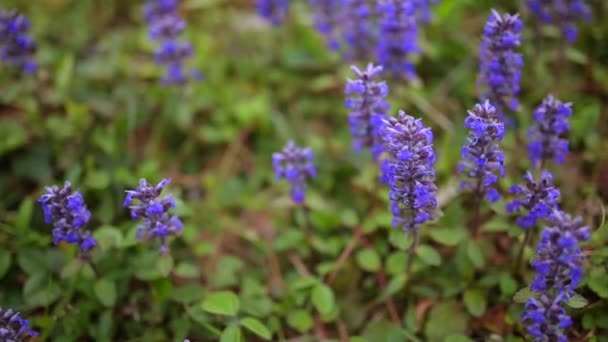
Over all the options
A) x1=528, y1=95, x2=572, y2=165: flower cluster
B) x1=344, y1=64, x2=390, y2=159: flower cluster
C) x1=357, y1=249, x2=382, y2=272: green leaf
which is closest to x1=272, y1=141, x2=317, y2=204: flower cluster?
x1=344, y1=64, x2=390, y2=159: flower cluster

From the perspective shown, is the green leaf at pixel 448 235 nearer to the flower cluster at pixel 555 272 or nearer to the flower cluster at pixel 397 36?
the flower cluster at pixel 555 272

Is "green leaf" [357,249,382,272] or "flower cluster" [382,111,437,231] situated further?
"green leaf" [357,249,382,272]

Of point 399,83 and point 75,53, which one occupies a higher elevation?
point 75,53

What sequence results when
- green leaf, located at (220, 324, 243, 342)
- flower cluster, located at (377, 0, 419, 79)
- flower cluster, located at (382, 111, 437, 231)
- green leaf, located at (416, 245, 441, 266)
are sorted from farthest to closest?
flower cluster, located at (377, 0, 419, 79) → green leaf, located at (416, 245, 441, 266) → green leaf, located at (220, 324, 243, 342) → flower cluster, located at (382, 111, 437, 231)

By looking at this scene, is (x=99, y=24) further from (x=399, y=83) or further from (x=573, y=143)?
(x=573, y=143)

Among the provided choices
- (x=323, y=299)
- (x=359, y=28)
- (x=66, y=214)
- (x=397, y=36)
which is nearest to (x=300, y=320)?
(x=323, y=299)

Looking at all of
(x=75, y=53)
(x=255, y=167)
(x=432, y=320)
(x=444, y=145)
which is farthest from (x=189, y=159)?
(x=432, y=320)

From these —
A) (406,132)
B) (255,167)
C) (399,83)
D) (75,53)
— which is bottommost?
(406,132)

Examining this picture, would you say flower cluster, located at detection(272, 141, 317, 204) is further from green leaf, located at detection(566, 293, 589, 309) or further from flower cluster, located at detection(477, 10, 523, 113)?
green leaf, located at detection(566, 293, 589, 309)
